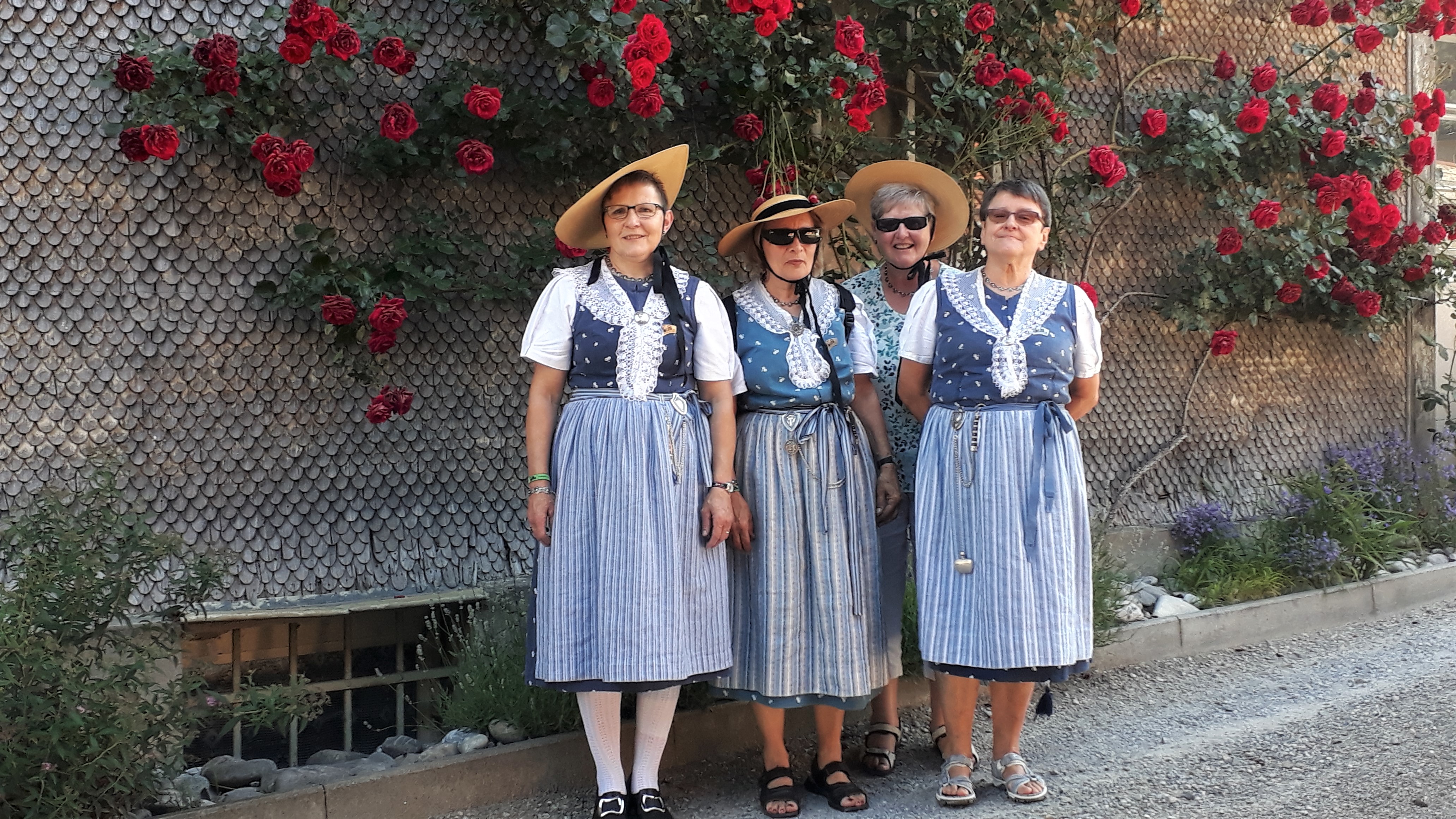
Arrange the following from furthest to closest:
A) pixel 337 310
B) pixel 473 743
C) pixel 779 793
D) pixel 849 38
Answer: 1. pixel 849 38
2. pixel 337 310
3. pixel 473 743
4. pixel 779 793

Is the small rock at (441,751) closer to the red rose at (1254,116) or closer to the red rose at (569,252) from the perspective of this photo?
the red rose at (569,252)

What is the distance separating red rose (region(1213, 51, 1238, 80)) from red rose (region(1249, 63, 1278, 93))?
166mm

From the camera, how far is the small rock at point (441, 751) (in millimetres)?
3400

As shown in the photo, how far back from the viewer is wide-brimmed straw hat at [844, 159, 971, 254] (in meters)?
3.60

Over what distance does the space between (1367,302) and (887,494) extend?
13.7ft

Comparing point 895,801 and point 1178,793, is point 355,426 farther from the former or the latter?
point 1178,793

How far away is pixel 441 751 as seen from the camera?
3.45m

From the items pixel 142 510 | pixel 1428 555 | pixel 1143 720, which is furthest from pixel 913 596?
pixel 1428 555

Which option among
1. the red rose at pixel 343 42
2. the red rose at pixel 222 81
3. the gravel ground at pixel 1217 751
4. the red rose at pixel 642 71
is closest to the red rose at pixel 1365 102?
the gravel ground at pixel 1217 751

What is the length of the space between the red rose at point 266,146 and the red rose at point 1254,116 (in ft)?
15.1

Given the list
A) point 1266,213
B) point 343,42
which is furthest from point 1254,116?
point 343,42

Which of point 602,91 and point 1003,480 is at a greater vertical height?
point 602,91

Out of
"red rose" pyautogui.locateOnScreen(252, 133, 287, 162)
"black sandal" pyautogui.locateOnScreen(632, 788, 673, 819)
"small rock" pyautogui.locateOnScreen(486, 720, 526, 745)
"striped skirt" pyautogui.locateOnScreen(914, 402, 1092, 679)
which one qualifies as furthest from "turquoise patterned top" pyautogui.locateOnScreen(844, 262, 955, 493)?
"red rose" pyautogui.locateOnScreen(252, 133, 287, 162)

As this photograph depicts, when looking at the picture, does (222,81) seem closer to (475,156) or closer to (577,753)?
(475,156)
